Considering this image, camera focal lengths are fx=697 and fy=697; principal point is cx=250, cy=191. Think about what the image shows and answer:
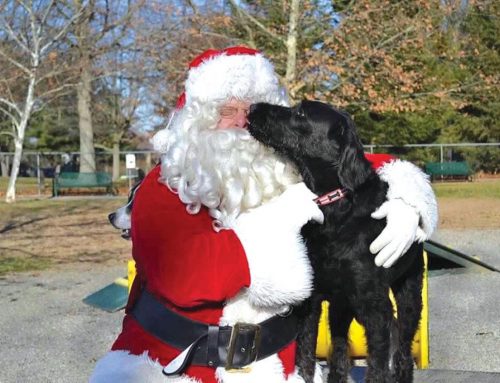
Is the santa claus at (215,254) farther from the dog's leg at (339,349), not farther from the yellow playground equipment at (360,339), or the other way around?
the yellow playground equipment at (360,339)

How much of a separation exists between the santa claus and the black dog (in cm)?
15

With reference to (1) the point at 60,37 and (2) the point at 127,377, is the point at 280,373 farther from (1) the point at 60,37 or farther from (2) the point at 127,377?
(1) the point at 60,37

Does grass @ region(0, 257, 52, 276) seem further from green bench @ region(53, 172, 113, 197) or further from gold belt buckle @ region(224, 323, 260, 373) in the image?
green bench @ region(53, 172, 113, 197)

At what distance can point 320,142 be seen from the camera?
2738mm

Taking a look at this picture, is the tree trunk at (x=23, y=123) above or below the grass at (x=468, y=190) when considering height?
above

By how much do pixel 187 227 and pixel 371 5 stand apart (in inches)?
502

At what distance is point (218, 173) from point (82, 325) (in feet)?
17.4

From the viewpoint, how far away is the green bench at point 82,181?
88.8 ft

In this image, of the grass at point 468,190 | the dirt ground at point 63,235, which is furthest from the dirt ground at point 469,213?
the dirt ground at point 63,235

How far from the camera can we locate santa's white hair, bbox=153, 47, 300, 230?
227 centimetres

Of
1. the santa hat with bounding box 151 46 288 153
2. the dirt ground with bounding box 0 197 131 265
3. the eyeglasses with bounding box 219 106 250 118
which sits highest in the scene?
the santa hat with bounding box 151 46 288 153

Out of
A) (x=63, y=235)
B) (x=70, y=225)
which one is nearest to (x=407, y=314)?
(x=63, y=235)

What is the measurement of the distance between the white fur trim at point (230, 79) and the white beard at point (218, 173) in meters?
0.16

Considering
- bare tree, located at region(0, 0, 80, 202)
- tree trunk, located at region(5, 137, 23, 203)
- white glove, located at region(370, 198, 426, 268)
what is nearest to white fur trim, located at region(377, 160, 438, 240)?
white glove, located at region(370, 198, 426, 268)
